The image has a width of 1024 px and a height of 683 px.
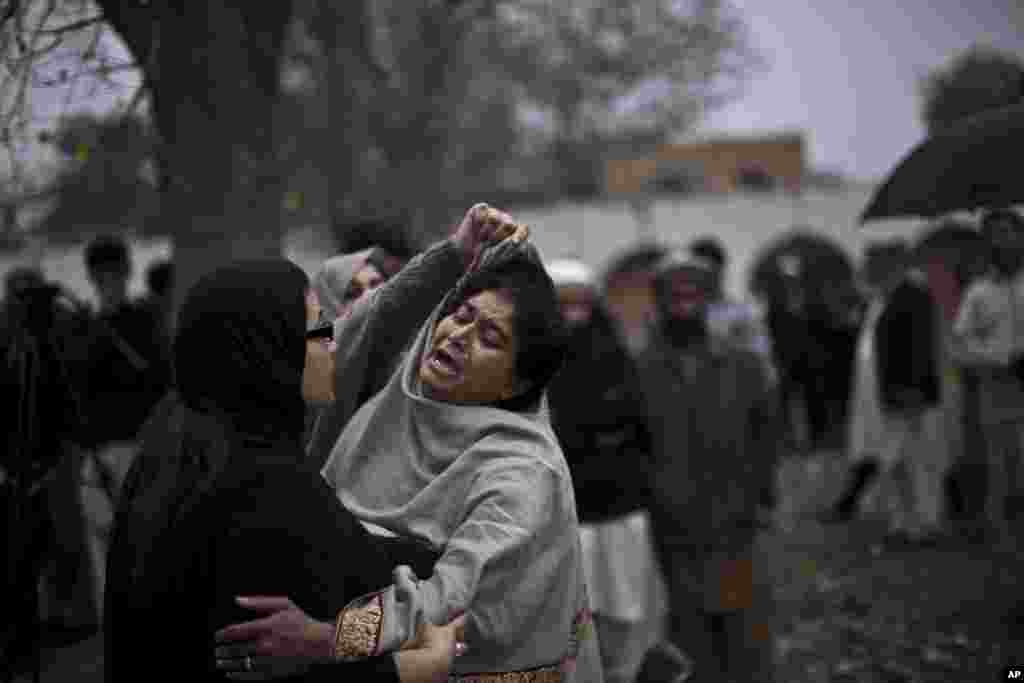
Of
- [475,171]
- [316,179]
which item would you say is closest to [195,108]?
[316,179]

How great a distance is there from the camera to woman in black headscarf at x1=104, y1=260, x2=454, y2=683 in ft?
5.91

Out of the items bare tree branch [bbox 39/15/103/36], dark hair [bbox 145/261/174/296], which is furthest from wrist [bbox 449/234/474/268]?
dark hair [bbox 145/261/174/296]

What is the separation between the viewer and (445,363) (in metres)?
2.43

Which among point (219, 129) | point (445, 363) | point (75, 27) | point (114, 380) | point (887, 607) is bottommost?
point (887, 607)

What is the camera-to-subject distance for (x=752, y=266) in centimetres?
3117

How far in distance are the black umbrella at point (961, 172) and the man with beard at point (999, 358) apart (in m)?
2.71

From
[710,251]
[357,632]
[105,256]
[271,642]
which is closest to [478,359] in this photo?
[357,632]

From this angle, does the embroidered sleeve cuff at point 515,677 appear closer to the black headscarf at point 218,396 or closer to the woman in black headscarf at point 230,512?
the woman in black headscarf at point 230,512

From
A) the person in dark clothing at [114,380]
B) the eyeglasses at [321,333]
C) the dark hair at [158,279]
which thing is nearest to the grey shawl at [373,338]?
the eyeglasses at [321,333]

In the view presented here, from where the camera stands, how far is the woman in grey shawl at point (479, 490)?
199 centimetres

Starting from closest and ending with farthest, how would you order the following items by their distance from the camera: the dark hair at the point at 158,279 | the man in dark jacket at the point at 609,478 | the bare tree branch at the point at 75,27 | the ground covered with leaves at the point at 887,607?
the bare tree branch at the point at 75,27 < the man in dark jacket at the point at 609,478 < the ground covered with leaves at the point at 887,607 < the dark hair at the point at 158,279

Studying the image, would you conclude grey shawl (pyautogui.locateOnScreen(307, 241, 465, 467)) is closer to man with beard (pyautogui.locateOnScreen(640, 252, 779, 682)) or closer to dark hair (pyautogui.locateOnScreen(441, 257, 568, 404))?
dark hair (pyautogui.locateOnScreen(441, 257, 568, 404))

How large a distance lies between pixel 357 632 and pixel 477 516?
0.38 m

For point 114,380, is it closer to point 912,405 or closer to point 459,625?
point 459,625
